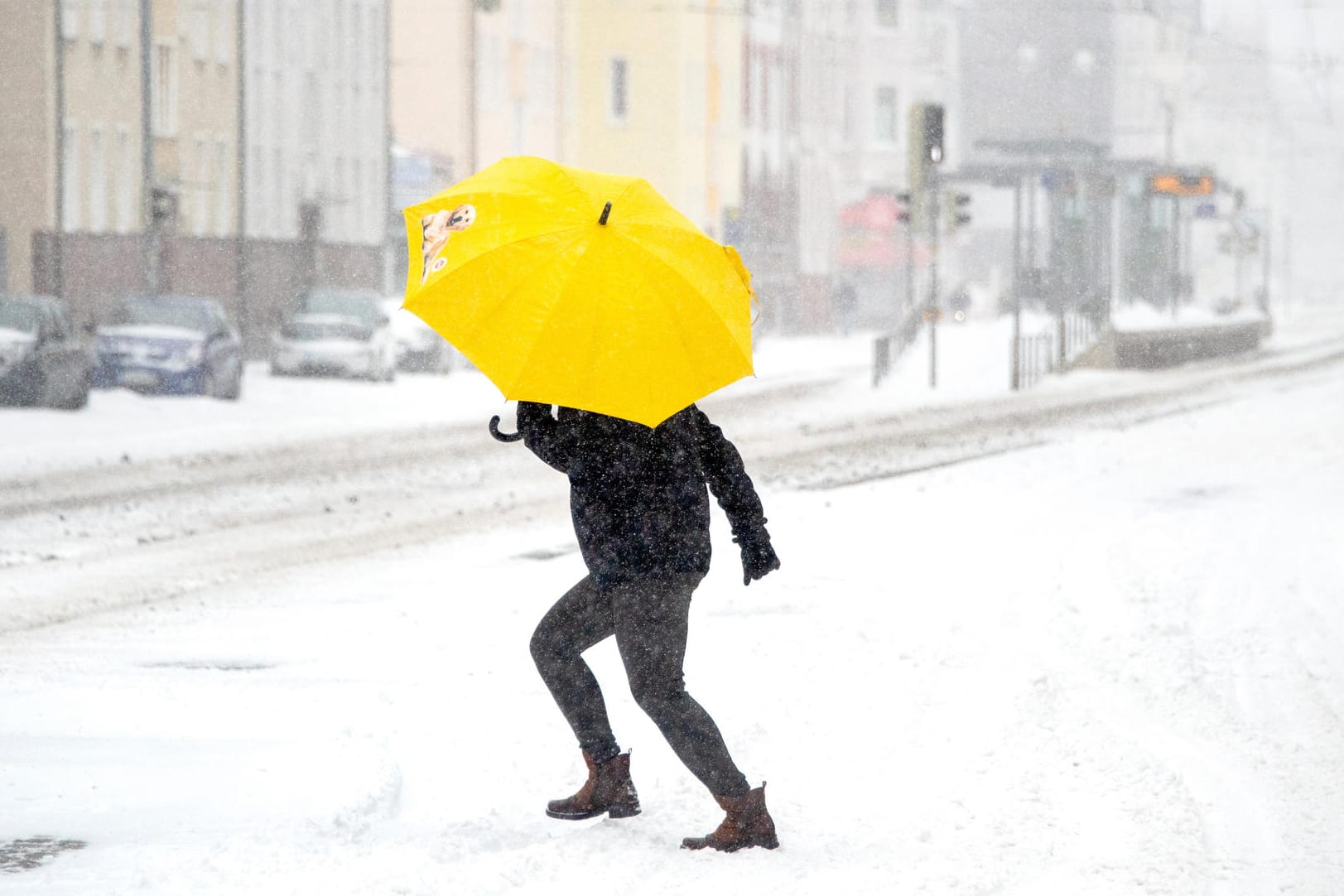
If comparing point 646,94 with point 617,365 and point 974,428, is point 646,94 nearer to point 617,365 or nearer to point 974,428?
point 974,428

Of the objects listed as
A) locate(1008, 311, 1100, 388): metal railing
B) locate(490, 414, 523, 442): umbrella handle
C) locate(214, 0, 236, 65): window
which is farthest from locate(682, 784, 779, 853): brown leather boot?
locate(214, 0, 236, 65): window

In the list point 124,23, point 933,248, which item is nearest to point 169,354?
point 933,248

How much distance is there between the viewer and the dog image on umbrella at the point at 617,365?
5.65 m

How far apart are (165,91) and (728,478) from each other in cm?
4303

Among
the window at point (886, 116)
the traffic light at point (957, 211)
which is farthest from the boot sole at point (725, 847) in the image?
the window at point (886, 116)

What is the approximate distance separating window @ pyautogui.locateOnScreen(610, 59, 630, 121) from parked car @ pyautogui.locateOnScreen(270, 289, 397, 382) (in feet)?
115

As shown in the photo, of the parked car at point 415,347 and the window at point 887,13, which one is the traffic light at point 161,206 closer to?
the parked car at point 415,347

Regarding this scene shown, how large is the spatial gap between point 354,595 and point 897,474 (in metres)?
8.63

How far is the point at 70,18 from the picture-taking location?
42.6 m

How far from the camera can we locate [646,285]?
5.75 m

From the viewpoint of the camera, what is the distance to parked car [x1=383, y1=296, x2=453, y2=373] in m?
41.4

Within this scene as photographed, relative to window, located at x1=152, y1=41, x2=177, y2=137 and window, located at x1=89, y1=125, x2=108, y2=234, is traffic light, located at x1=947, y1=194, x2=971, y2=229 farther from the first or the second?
window, located at x1=152, y1=41, x2=177, y2=137

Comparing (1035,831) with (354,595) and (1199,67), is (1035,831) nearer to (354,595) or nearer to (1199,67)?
(354,595)

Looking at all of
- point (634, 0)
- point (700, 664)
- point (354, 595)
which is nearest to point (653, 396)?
point (700, 664)
